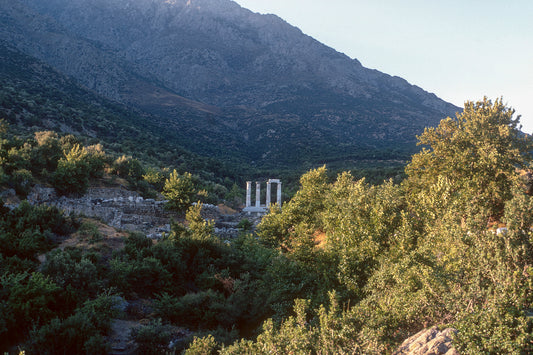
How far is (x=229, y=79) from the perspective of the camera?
138 metres

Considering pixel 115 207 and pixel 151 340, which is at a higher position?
pixel 115 207

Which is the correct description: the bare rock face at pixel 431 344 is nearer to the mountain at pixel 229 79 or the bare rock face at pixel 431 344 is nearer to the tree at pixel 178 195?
the tree at pixel 178 195

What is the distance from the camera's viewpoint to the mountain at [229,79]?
8506 cm

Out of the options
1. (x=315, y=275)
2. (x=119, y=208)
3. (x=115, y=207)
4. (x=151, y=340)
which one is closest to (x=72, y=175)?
(x=115, y=207)

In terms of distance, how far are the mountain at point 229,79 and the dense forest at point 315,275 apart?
49409 millimetres

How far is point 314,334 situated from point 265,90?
125 m

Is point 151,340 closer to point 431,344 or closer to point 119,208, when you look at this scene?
point 431,344

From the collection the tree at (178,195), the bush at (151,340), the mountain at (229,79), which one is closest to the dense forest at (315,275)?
the bush at (151,340)

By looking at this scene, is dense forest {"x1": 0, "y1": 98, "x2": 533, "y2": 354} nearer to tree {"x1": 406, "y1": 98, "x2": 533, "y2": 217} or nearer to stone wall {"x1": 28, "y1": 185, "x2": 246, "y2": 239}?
tree {"x1": 406, "y1": 98, "x2": 533, "y2": 217}

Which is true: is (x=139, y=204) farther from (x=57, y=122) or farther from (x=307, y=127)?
(x=307, y=127)

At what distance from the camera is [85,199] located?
23531mm

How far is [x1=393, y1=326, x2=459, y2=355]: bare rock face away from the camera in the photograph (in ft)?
20.4

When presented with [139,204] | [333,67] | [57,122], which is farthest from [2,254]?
[333,67]

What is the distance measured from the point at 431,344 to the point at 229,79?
5476 inches
